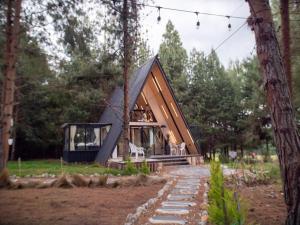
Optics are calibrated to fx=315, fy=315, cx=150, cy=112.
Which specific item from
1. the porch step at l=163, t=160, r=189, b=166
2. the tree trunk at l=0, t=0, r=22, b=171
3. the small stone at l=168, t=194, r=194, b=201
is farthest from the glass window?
the small stone at l=168, t=194, r=194, b=201

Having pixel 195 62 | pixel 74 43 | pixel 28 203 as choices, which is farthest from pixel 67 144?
pixel 195 62

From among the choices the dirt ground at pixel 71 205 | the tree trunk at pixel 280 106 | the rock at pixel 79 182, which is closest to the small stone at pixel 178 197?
the dirt ground at pixel 71 205

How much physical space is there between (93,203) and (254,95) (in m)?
17.1

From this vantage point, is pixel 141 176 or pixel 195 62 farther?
pixel 195 62

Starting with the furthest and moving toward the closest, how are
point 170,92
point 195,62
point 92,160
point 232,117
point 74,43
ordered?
1. point 195,62
2. point 232,117
3. point 92,160
4. point 170,92
5. point 74,43

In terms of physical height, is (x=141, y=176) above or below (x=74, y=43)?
below

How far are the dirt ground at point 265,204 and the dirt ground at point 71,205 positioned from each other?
6.56 feet

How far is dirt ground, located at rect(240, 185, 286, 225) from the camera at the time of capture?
180 inches

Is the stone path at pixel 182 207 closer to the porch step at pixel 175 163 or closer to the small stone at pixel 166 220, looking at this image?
the small stone at pixel 166 220

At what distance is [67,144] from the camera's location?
16.9 m

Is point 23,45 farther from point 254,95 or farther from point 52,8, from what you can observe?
point 254,95

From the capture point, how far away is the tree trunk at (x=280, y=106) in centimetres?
367

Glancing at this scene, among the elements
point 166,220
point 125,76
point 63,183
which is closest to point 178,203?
point 166,220

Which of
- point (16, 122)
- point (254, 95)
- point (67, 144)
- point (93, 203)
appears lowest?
point (93, 203)
